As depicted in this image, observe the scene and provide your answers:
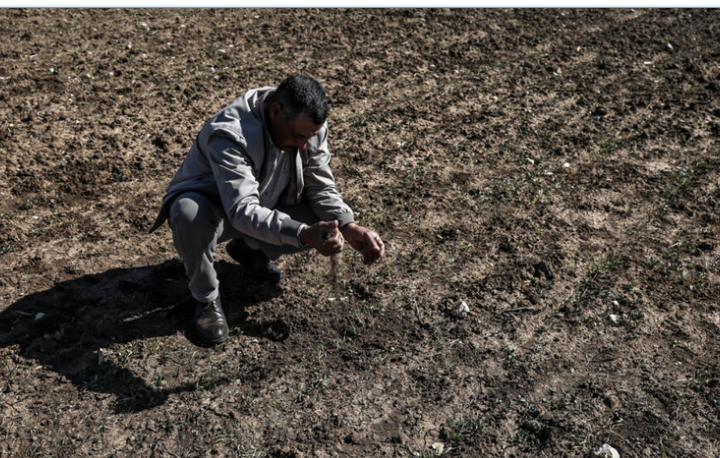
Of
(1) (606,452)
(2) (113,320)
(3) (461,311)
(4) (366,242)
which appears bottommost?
(1) (606,452)

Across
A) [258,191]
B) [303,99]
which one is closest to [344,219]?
[258,191]

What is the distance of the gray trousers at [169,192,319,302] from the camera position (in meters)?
3.22

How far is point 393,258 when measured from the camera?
4.15 meters

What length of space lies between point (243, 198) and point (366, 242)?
627mm

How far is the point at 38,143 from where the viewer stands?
5.06 meters

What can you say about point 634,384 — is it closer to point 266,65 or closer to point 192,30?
point 266,65

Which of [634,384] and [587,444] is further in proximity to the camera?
[634,384]

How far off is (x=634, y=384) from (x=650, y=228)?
1.51 m

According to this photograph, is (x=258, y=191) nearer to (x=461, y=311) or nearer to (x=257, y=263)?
(x=257, y=263)

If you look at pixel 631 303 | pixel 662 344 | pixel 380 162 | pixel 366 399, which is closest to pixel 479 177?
pixel 380 162

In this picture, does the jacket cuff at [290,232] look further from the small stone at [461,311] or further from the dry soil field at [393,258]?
the small stone at [461,311]

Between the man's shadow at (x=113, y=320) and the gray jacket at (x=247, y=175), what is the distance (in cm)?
54

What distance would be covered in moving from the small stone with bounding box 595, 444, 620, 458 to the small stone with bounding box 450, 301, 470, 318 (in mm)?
1006

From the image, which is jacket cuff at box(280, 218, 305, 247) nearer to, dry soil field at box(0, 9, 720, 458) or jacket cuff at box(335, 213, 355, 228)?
jacket cuff at box(335, 213, 355, 228)
